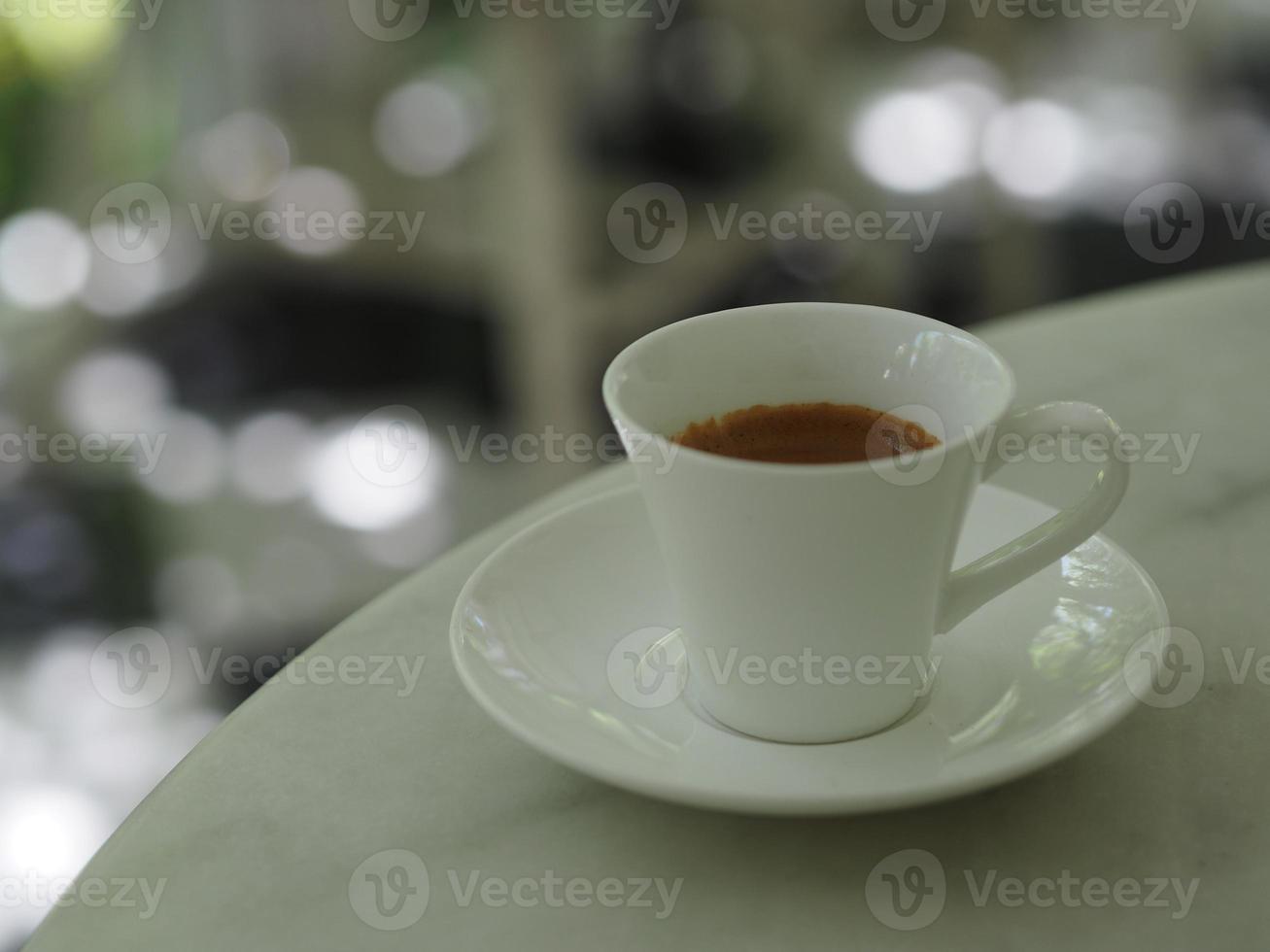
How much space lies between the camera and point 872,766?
50cm

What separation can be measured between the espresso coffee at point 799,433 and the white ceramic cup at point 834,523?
1cm

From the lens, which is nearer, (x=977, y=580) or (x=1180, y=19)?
(x=977, y=580)

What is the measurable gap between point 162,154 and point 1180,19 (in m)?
1.90

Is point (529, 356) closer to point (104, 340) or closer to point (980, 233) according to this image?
point (104, 340)

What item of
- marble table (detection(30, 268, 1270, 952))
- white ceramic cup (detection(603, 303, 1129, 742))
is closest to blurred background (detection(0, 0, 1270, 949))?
marble table (detection(30, 268, 1270, 952))

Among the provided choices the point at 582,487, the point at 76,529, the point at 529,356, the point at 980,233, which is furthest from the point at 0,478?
the point at 980,233

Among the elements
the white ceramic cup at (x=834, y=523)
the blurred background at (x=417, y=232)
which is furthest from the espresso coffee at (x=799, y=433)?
the blurred background at (x=417, y=232)

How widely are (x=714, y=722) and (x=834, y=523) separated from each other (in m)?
0.11

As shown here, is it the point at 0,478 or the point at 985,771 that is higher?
the point at 985,771

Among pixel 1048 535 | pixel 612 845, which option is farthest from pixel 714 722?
pixel 1048 535

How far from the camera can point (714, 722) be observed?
554 millimetres

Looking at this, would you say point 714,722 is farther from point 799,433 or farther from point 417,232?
point 417,232

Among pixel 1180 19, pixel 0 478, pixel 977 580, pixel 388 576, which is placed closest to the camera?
pixel 977 580

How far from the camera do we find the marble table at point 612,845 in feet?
1.57
